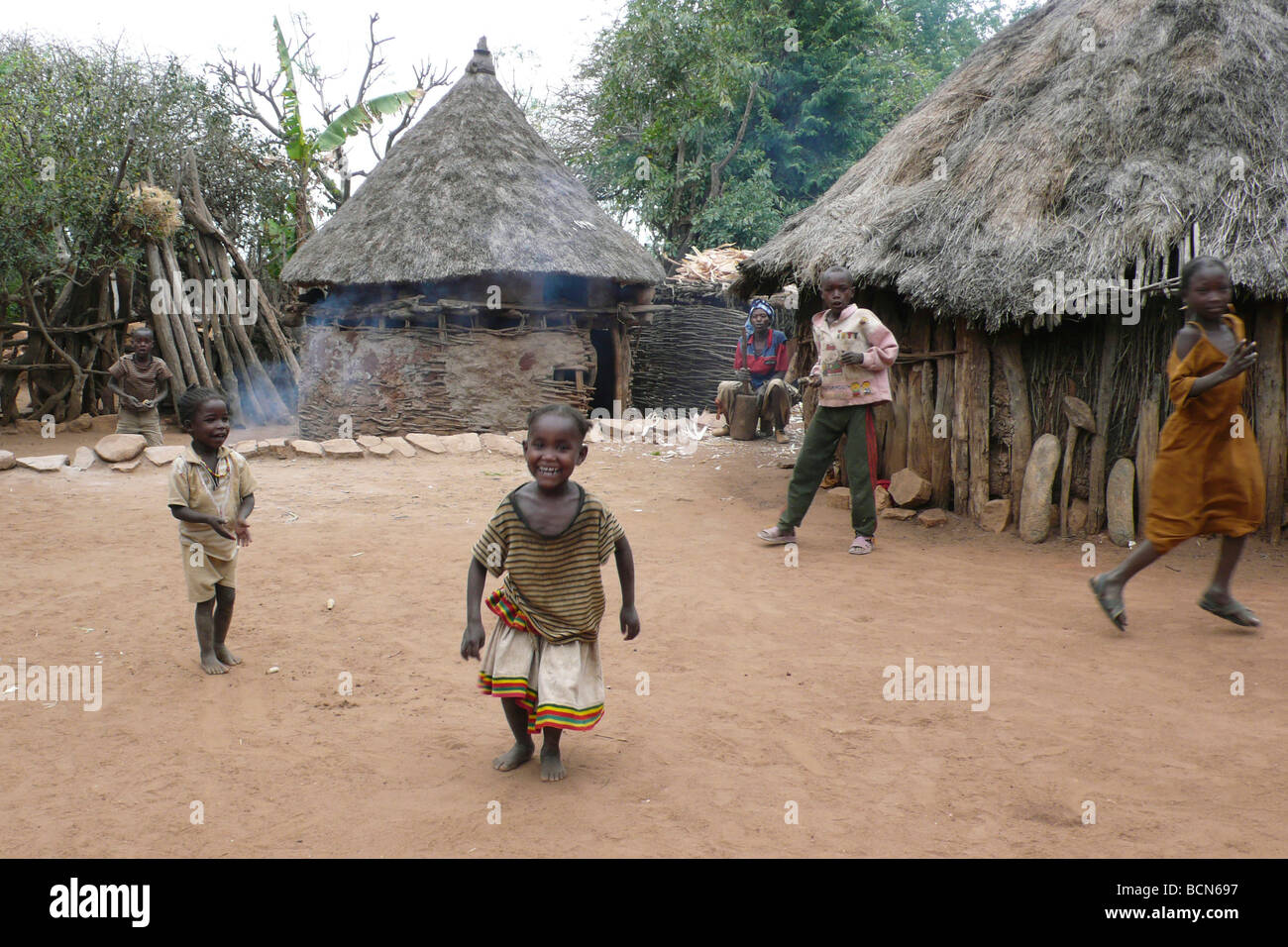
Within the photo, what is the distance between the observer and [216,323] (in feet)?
45.4

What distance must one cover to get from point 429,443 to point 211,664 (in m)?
6.19

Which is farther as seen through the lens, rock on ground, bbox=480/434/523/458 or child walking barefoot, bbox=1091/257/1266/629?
rock on ground, bbox=480/434/523/458

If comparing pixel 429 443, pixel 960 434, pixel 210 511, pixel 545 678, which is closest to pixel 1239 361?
pixel 960 434

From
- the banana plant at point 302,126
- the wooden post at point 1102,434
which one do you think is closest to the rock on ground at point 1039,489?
the wooden post at point 1102,434

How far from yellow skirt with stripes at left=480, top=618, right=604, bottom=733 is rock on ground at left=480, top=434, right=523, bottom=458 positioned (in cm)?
714

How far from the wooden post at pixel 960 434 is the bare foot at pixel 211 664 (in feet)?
15.7

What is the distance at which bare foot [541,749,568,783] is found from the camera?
9.29ft

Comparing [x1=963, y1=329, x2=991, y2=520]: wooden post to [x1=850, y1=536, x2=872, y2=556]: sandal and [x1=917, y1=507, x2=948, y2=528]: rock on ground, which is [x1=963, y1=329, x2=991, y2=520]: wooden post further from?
[x1=850, y1=536, x2=872, y2=556]: sandal

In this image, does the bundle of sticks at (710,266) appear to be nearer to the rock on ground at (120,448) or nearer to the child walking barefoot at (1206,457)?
the rock on ground at (120,448)

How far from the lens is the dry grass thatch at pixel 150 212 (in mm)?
12172

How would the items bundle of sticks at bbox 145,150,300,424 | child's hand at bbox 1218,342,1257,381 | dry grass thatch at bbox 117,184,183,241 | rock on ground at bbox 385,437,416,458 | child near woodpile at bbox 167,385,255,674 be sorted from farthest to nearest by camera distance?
bundle of sticks at bbox 145,150,300,424 → dry grass thatch at bbox 117,184,183,241 → rock on ground at bbox 385,437,416,458 → child's hand at bbox 1218,342,1257,381 → child near woodpile at bbox 167,385,255,674

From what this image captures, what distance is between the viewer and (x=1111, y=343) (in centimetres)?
607

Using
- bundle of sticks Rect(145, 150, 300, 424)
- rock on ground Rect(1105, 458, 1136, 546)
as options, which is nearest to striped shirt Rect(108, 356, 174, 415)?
bundle of sticks Rect(145, 150, 300, 424)

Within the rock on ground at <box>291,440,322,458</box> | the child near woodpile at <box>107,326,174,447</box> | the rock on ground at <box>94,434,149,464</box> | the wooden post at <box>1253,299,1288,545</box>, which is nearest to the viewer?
the wooden post at <box>1253,299,1288,545</box>
